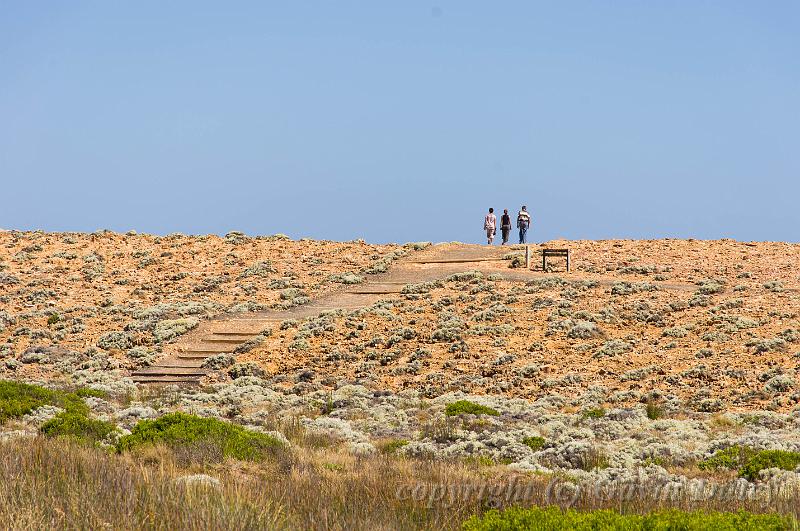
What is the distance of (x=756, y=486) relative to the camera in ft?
48.8

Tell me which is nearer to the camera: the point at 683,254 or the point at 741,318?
the point at 741,318

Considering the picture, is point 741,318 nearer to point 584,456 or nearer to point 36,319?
point 584,456

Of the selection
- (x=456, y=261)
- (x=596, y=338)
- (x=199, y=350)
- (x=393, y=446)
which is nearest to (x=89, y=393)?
(x=199, y=350)

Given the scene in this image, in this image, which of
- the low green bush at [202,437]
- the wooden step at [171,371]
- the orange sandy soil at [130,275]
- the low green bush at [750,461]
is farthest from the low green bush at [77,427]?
the orange sandy soil at [130,275]

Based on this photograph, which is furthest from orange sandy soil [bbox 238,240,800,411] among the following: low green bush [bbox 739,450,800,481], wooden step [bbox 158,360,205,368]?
low green bush [bbox 739,450,800,481]

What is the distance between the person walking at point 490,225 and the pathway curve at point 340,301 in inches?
50.3

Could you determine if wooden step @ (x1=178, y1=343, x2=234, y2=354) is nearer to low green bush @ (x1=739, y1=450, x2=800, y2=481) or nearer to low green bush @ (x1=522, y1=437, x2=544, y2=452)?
low green bush @ (x1=522, y1=437, x2=544, y2=452)

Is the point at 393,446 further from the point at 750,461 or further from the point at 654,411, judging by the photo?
the point at 654,411

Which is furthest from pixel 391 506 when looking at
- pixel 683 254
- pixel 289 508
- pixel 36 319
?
pixel 683 254

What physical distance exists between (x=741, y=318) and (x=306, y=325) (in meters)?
15.0

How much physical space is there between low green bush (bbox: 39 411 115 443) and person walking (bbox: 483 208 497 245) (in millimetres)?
31002

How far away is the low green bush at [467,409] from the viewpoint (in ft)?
76.8

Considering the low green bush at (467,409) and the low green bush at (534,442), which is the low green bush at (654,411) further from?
the low green bush at (534,442)

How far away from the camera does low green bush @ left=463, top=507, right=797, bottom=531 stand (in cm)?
862
